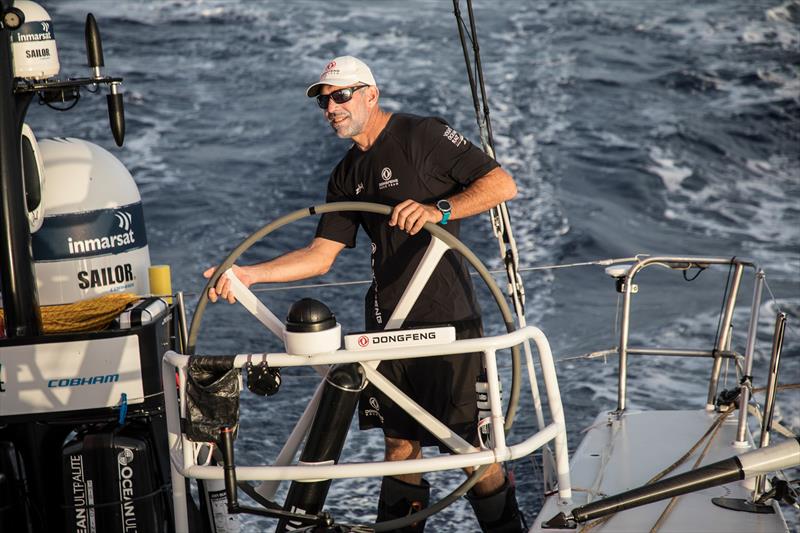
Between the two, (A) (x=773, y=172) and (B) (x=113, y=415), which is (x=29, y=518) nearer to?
(B) (x=113, y=415)

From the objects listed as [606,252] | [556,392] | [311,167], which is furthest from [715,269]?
[556,392]

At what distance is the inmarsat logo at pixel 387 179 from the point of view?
2816mm

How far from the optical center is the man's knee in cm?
288

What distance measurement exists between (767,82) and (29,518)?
1089cm

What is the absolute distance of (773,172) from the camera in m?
10.4

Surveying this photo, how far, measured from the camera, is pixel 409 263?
9.35 ft

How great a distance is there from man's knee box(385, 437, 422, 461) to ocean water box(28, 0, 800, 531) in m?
1.54

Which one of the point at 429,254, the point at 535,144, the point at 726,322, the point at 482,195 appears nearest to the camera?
the point at 429,254

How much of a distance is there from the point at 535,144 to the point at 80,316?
7.63 meters

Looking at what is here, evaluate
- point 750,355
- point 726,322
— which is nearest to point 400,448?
point 750,355

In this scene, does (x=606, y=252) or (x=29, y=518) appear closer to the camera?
(x=29, y=518)

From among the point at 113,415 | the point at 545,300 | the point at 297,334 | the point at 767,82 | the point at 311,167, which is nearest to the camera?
the point at 297,334

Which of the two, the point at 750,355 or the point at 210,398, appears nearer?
the point at 210,398

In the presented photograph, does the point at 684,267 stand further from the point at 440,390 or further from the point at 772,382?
the point at 440,390
